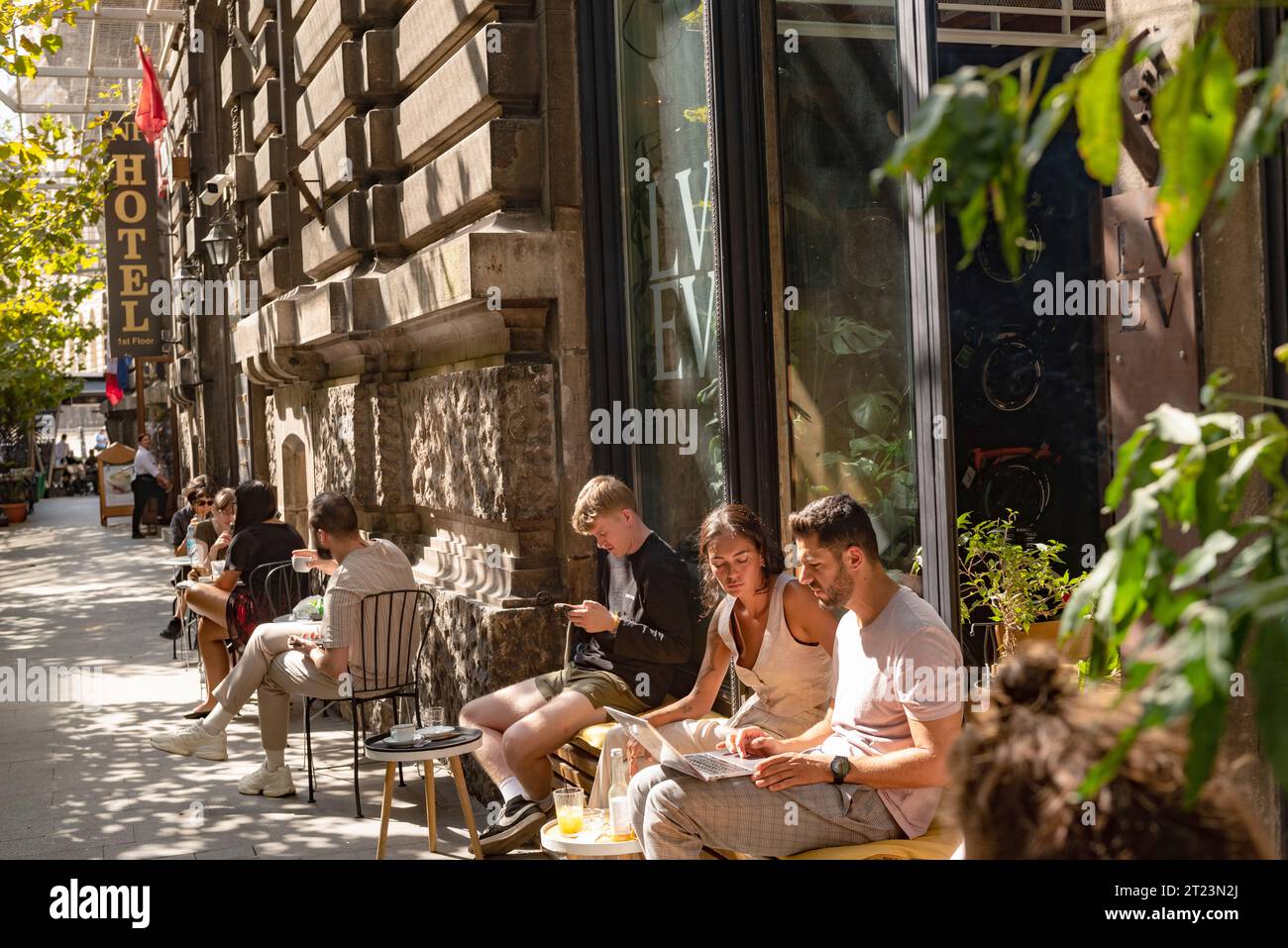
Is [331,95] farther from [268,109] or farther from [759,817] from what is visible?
[759,817]

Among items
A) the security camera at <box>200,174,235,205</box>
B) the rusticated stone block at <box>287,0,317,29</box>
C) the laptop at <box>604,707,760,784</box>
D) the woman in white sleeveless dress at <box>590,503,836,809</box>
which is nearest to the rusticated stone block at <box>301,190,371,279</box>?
the rusticated stone block at <box>287,0,317,29</box>

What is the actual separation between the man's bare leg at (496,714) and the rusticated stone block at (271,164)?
630 cm

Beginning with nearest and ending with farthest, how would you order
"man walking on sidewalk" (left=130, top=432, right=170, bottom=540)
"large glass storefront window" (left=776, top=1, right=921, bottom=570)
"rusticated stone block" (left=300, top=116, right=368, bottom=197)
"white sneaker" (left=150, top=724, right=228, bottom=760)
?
"large glass storefront window" (left=776, top=1, right=921, bottom=570), "white sneaker" (left=150, top=724, right=228, bottom=760), "rusticated stone block" (left=300, top=116, right=368, bottom=197), "man walking on sidewalk" (left=130, top=432, right=170, bottom=540)

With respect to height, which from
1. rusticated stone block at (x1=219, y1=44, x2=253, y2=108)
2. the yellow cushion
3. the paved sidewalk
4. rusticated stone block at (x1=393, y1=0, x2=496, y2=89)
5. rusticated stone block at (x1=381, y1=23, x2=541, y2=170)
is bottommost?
the paved sidewalk

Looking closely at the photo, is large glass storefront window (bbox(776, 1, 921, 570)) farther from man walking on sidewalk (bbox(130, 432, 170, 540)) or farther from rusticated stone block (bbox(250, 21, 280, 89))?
man walking on sidewalk (bbox(130, 432, 170, 540))

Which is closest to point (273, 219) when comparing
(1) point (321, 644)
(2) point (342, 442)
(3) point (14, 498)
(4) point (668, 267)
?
(2) point (342, 442)

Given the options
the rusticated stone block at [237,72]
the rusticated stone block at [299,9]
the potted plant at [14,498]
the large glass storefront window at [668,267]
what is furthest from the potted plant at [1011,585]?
the potted plant at [14,498]

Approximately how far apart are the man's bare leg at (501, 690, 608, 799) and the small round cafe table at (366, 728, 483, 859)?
19cm

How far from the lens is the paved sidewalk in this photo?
6.40 m

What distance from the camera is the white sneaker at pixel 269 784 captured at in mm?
7289

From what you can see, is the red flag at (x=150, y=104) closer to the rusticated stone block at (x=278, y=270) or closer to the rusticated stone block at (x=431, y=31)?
the rusticated stone block at (x=278, y=270)

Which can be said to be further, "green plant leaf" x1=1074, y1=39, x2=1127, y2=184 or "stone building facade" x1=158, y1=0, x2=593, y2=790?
"stone building facade" x1=158, y1=0, x2=593, y2=790
